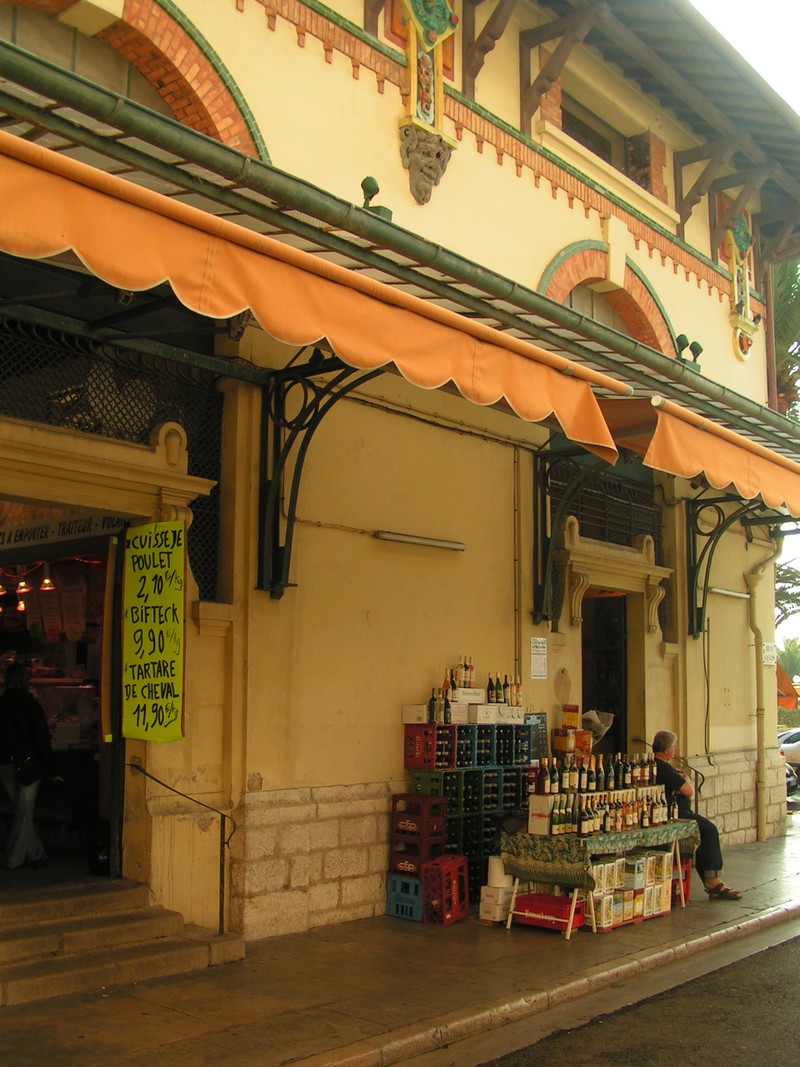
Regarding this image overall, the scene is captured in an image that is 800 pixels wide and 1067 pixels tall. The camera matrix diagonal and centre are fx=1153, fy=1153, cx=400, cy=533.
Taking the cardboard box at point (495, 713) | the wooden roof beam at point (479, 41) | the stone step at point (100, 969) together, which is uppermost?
the wooden roof beam at point (479, 41)

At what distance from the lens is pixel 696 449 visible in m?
8.85

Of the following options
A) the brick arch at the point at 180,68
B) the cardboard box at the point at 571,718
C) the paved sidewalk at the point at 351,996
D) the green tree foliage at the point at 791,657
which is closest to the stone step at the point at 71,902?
the paved sidewalk at the point at 351,996

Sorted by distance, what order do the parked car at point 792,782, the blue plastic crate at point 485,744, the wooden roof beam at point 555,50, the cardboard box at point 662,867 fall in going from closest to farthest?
1. the cardboard box at point 662,867
2. the blue plastic crate at point 485,744
3. the wooden roof beam at point 555,50
4. the parked car at point 792,782

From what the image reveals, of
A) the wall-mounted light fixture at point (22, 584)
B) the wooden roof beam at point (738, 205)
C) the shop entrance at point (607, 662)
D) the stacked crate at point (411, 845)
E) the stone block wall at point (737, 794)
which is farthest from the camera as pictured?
the wooden roof beam at point (738, 205)

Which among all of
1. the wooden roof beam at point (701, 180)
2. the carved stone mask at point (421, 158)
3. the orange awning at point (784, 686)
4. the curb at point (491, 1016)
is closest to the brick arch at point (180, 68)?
the carved stone mask at point (421, 158)

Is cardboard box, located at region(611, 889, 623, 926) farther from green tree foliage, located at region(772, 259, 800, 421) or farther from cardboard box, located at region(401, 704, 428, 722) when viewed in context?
green tree foliage, located at region(772, 259, 800, 421)

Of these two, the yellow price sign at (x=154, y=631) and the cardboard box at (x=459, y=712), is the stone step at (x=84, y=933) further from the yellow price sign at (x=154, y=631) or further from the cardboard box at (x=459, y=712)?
the cardboard box at (x=459, y=712)

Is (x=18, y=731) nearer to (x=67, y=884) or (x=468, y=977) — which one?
(x=67, y=884)

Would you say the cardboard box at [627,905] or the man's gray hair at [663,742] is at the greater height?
the man's gray hair at [663,742]

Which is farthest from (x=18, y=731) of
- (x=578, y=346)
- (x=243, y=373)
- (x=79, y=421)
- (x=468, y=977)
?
(x=578, y=346)

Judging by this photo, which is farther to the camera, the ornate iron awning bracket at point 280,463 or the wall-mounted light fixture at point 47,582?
the wall-mounted light fixture at point 47,582

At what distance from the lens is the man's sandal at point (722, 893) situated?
10445 mm

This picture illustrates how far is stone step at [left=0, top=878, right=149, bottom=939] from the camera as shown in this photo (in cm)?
714

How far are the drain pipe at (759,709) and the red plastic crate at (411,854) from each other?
7014 millimetres
